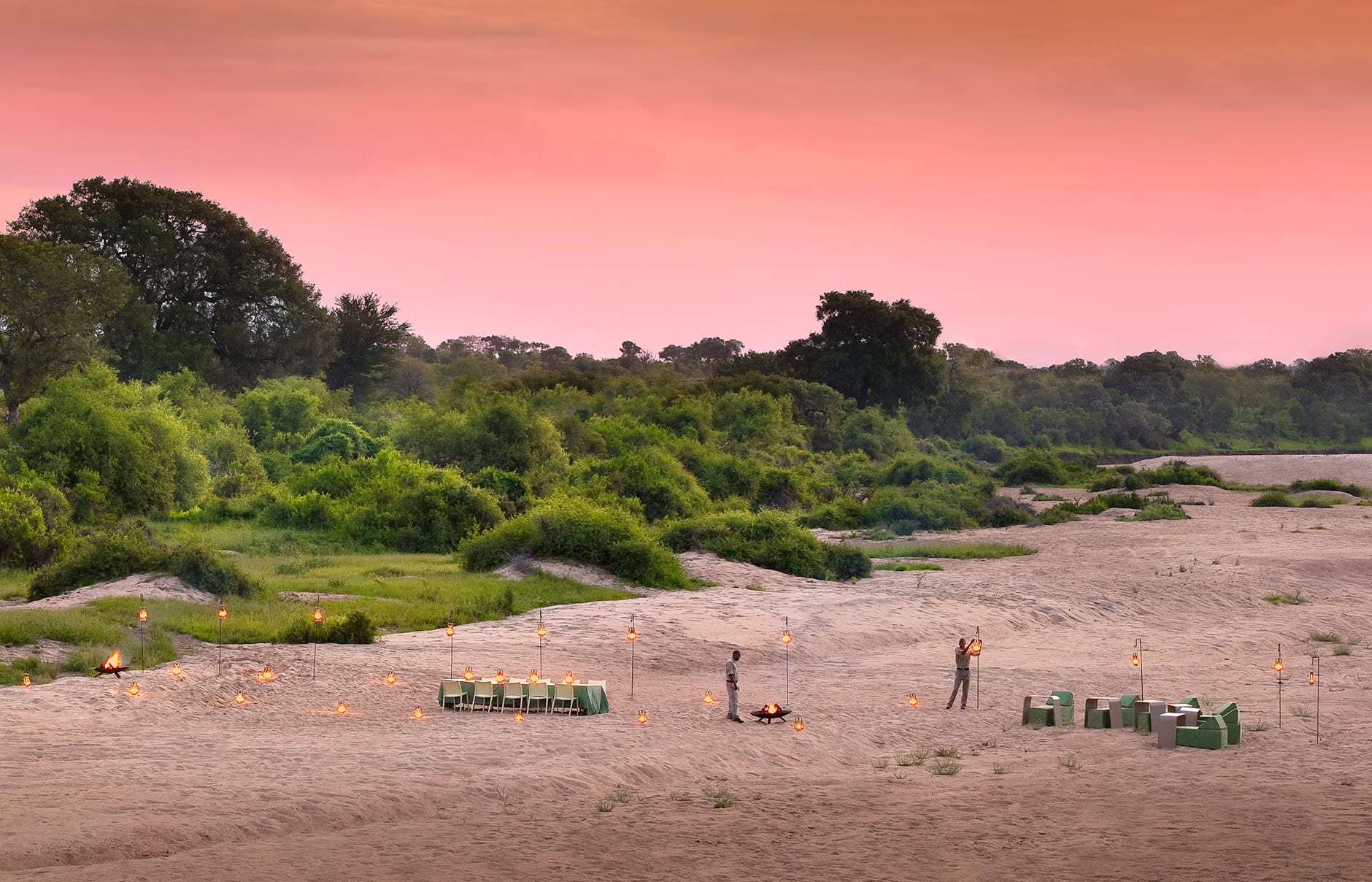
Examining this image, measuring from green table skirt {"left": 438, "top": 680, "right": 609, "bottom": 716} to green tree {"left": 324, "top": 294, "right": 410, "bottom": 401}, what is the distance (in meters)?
65.8

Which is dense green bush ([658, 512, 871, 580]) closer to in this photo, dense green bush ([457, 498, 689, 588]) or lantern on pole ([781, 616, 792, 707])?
dense green bush ([457, 498, 689, 588])

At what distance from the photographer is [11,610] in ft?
77.1

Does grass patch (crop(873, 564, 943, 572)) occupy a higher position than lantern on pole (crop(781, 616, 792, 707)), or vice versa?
grass patch (crop(873, 564, 943, 572))

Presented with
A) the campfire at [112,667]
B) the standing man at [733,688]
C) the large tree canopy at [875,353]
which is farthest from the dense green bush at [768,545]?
the large tree canopy at [875,353]

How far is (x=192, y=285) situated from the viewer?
239 ft

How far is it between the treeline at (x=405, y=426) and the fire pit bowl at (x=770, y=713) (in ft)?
45.4

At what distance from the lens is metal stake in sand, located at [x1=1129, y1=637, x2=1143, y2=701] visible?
22.8 meters

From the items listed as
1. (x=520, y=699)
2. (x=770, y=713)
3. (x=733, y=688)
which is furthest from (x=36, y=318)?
(x=770, y=713)

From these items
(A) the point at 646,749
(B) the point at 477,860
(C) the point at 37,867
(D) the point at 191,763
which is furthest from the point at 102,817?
(A) the point at 646,749

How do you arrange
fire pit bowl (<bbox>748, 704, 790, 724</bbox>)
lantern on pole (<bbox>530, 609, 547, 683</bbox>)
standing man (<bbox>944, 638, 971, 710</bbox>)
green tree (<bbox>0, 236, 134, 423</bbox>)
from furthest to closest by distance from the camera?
green tree (<bbox>0, 236, 134, 423</bbox>), lantern on pole (<bbox>530, 609, 547, 683</bbox>), standing man (<bbox>944, 638, 971, 710</bbox>), fire pit bowl (<bbox>748, 704, 790, 724</bbox>)

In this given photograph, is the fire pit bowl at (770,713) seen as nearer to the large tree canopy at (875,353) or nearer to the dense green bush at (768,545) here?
the dense green bush at (768,545)

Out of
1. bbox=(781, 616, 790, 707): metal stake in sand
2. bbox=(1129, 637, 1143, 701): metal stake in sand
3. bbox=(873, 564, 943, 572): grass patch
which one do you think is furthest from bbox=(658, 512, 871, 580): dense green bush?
bbox=(1129, 637, 1143, 701): metal stake in sand

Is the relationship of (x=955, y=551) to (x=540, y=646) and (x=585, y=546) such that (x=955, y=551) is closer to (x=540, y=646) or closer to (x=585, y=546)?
(x=585, y=546)

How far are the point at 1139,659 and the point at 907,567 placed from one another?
49.1ft
